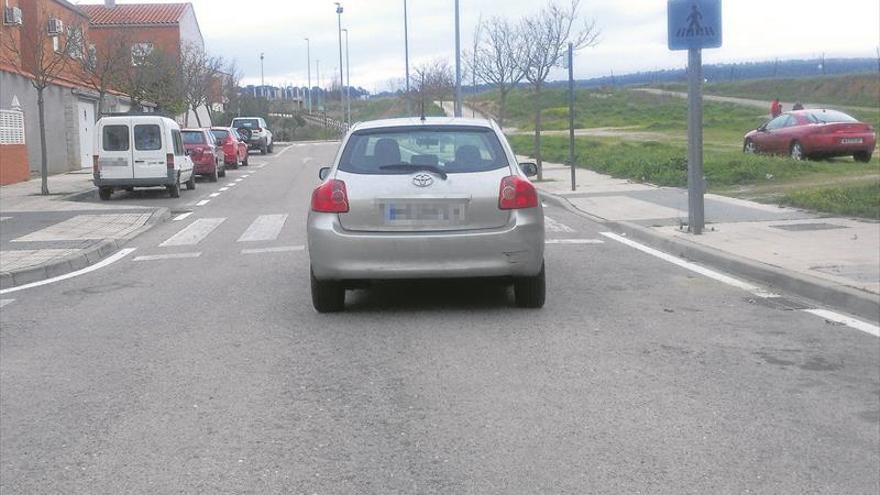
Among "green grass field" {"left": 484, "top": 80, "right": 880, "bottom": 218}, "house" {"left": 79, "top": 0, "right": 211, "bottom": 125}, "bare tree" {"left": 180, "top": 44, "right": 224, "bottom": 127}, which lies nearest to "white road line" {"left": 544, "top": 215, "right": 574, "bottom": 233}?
"green grass field" {"left": 484, "top": 80, "right": 880, "bottom": 218}

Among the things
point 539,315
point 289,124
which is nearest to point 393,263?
point 539,315

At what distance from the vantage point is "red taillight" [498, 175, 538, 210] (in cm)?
794

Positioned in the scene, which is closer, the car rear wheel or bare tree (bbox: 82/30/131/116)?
the car rear wheel

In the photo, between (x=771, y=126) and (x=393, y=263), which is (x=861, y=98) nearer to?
(x=771, y=126)

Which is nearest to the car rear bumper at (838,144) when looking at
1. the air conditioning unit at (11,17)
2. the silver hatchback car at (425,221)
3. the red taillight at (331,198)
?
the silver hatchback car at (425,221)

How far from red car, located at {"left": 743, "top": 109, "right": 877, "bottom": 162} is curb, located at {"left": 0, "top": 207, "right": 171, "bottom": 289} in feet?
49.1

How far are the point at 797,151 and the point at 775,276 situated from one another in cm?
1487

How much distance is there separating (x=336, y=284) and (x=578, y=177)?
55.3 feet

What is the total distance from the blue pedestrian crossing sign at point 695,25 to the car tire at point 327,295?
6.08 metres

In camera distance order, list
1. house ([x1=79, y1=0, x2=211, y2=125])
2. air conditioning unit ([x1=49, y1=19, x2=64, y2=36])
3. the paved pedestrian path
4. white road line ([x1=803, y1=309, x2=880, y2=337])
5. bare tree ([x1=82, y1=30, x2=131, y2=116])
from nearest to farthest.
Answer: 1. white road line ([x1=803, y1=309, x2=880, y2=337])
2. the paved pedestrian path
3. bare tree ([x1=82, y1=30, x2=131, y2=116])
4. air conditioning unit ([x1=49, y1=19, x2=64, y2=36])
5. house ([x1=79, y1=0, x2=211, y2=125])

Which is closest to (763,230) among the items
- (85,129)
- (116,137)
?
(116,137)

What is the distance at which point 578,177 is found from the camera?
80.3 feet

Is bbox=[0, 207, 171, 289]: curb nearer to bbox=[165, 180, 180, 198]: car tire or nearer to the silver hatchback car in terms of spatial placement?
the silver hatchback car

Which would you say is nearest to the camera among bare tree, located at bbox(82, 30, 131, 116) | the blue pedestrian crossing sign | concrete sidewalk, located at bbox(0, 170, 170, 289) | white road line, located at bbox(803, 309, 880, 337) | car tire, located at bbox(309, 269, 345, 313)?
white road line, located at bbox(803, 309, 880, 337)
